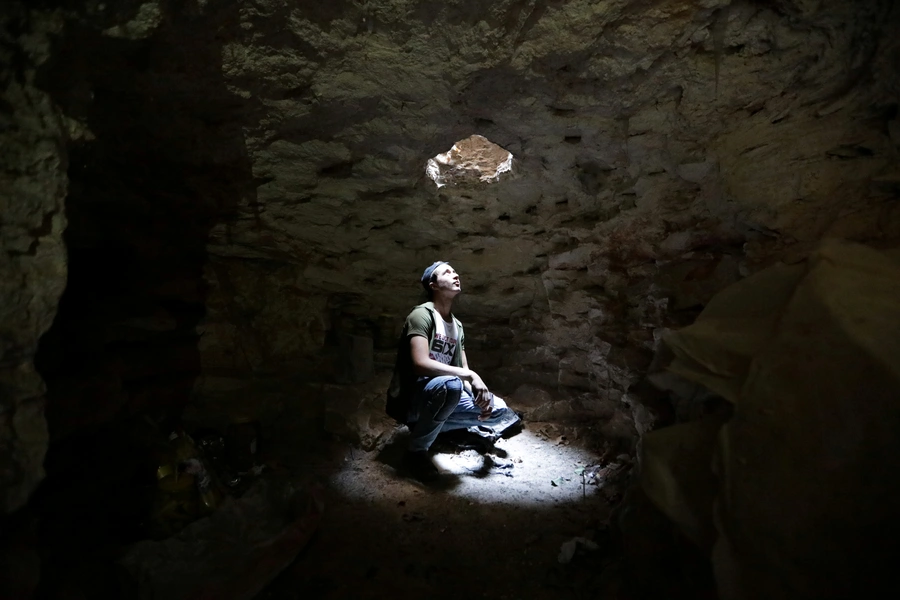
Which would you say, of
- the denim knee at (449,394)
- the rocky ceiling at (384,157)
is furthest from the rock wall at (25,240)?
the denim knee at (449,394)

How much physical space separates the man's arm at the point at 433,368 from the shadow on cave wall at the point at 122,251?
57.4 inches

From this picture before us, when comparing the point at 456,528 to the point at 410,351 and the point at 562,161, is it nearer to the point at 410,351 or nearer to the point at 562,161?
the point at 410,351

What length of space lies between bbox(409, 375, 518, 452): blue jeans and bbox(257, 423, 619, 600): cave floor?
0.91ft

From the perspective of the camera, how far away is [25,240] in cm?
129

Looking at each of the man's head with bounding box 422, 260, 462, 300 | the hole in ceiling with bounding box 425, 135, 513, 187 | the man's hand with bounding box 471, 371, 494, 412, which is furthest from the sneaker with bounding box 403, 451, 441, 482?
the hole in ceiling with bounding box 425, 135, 513, 187

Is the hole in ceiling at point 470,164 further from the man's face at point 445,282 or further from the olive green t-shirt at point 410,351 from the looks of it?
the olive green t-shirt at point 410,351

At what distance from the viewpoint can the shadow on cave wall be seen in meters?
1.57

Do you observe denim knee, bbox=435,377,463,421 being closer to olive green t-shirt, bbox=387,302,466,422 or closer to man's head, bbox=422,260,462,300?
olive green t-shirt, bbox=387,302,466,422

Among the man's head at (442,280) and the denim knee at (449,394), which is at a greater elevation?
the man's head at (442,280)

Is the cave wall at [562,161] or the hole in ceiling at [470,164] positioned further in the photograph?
the hole in ceiling at [470,164]

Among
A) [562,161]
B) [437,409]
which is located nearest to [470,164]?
[562,161]

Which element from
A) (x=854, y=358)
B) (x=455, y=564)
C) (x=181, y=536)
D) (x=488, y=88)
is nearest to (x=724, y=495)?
(x=854, y=358)

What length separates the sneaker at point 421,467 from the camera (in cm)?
283

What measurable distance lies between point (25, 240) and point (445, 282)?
2174 millimetres
